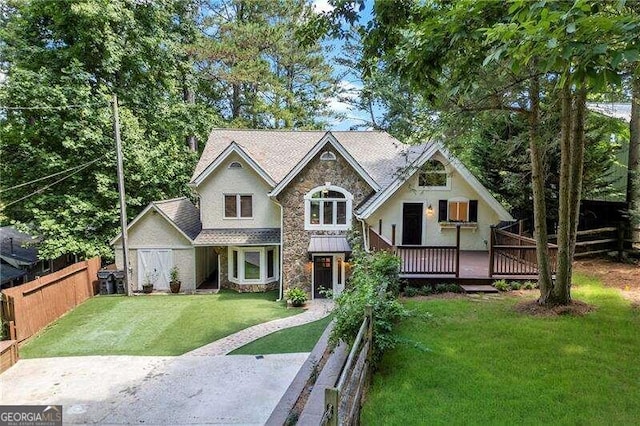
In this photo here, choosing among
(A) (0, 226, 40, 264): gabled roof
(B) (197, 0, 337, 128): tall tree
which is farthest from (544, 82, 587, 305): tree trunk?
(A) (0, 226, 40, 264): gabled roof

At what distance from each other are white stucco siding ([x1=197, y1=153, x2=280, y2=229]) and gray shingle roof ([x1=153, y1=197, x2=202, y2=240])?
96 centimetres

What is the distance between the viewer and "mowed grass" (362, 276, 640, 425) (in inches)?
187

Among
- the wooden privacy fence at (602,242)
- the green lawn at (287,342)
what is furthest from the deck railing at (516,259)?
the green lawn at (287,342)

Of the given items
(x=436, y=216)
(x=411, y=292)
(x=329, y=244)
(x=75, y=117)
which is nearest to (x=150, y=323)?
(x=329, y=244)

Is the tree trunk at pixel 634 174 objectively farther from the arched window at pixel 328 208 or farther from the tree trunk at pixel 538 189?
the arched window at pixel 328 208

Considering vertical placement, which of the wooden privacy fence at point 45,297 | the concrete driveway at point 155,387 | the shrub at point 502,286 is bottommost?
the concrete driveway at point 155,387

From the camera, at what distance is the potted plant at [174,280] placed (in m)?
17.2

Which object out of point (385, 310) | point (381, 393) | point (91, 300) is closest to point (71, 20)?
point (91, 300)

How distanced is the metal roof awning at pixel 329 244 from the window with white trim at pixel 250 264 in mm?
2565

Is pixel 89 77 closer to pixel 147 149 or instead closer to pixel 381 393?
pixel 147 149

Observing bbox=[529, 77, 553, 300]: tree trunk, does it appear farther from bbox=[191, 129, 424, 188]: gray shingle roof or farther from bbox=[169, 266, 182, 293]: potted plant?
bbox=[169, 266, 182, 293]: potted plant

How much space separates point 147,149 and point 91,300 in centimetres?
748

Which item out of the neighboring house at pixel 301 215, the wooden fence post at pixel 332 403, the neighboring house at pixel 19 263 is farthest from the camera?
the neighboring house at pixel 19 263

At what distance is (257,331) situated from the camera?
11.9 metres
